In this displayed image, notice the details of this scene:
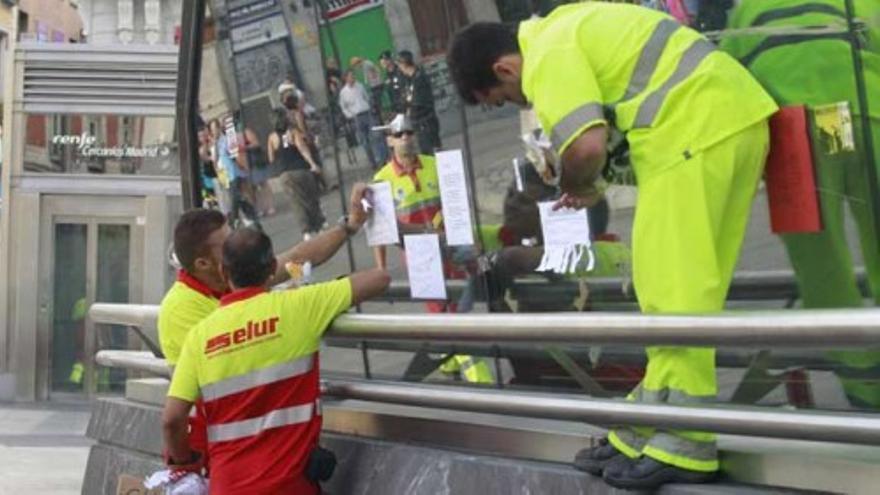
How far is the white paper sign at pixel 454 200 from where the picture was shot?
16.5 ft

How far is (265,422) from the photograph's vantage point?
Answer: 4469 mm

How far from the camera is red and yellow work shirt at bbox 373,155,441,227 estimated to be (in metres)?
5.15

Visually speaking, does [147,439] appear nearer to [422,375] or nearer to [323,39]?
[422,375]

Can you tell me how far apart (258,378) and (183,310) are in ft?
3.12

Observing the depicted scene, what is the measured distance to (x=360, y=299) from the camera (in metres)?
4.67

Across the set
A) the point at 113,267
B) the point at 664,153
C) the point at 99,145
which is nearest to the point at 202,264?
the point at 664,153

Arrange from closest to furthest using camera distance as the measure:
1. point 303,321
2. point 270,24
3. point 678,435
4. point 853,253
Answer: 1. point 678,435
2. point 853,253
3. point 303,321
4. point 270,24

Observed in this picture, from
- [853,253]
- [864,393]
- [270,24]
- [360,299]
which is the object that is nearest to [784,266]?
[853,253]

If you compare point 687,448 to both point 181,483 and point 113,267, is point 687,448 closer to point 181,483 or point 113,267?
point 181,483

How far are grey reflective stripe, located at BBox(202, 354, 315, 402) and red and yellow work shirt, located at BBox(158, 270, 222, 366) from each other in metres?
0.81

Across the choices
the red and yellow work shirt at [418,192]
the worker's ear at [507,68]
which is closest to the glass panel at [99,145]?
the red and yellow work shirt at [418,192]

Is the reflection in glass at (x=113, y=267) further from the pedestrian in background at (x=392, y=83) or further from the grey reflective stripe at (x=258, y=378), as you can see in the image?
the grey reflective stripe at (x=258, y=378)

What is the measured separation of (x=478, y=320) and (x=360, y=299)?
0.81 metres

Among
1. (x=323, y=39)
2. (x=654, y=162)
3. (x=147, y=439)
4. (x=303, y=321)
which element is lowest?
(x=147, y=439)
